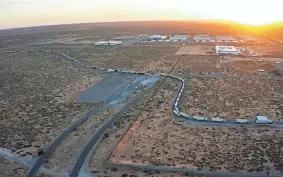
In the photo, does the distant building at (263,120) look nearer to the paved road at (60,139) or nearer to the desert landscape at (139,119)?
the desert landscape at (139,119)

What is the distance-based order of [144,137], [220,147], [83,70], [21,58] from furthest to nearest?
[21,58], [83,70], [144,137], [220,147]

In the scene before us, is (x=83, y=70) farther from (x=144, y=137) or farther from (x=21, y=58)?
(x=144, y=137)

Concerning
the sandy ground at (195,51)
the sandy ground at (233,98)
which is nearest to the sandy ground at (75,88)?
the sandy ground at (233,98)

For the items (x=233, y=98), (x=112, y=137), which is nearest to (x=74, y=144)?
(x=112, y=137)

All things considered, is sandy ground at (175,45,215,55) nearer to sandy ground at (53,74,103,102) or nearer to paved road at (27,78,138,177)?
sandy ground at (53,74,103,102)

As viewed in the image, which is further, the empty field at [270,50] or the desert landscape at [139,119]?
the empty field at [270,50]

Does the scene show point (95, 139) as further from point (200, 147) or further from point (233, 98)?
point (233, 98)

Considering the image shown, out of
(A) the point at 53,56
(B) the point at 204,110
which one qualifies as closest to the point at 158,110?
(B) the point at 204,110
